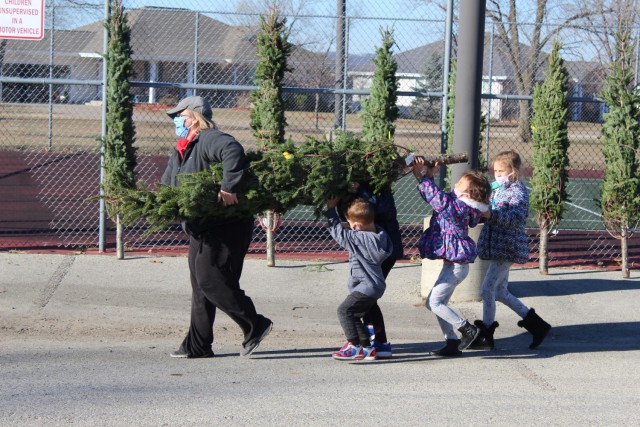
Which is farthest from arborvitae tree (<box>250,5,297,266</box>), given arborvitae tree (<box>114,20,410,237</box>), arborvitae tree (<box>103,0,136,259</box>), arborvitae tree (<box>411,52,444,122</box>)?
arborvitae tree (<box>411,52,444,122</box>)

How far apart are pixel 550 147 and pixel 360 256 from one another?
4.35 metres

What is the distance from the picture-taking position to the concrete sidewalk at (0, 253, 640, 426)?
208 inches

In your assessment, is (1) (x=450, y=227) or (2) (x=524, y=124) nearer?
(1) (x=450, y=227)

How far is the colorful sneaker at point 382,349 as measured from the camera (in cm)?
655

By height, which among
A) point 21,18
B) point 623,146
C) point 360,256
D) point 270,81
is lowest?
point 360,256

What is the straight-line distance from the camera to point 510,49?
17.4 metres

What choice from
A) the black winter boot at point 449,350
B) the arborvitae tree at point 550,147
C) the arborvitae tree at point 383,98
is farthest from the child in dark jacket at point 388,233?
the arborvitae tree at point 550,147

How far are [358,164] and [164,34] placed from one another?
36.5ft

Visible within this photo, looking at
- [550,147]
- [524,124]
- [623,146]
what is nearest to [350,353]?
[550,147]

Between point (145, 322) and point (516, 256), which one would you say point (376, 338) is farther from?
point (145, 322)

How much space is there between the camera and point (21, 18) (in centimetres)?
997

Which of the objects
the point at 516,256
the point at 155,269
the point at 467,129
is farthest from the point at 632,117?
the point at 155,269

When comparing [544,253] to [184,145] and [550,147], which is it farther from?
[184,145]

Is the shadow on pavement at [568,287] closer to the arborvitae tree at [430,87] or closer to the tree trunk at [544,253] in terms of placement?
the tree trunk at [544,253]
